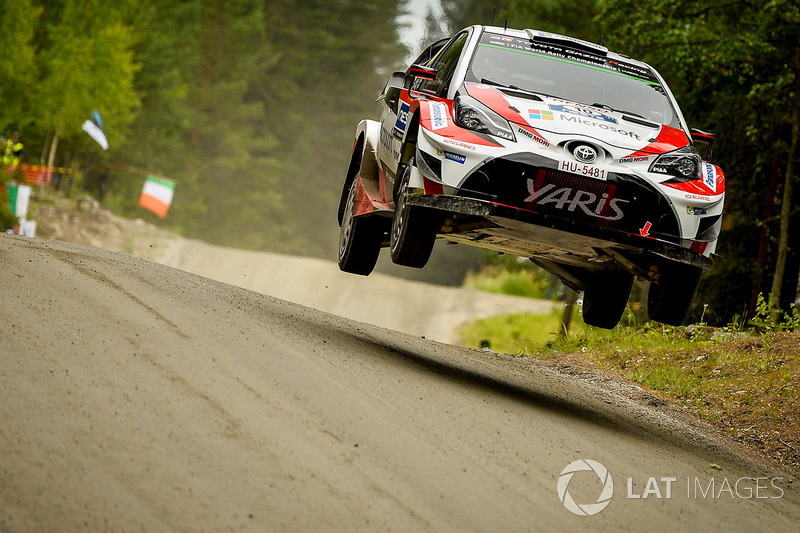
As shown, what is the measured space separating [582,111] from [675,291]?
1492mm

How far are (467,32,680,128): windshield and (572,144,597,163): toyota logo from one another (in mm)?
942

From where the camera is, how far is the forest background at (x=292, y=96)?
17.3 m

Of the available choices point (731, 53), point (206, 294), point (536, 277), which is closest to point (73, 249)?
point (206, 294)

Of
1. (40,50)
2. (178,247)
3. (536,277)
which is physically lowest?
(178,247)

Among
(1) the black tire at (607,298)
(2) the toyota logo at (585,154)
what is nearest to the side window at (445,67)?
(2) the toyota logo at (585,154)

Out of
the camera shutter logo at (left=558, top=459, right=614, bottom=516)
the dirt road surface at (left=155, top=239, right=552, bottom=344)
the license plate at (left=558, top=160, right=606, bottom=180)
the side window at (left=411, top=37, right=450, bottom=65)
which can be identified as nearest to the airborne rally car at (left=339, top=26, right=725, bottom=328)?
the license plate at (left=558, top=160, right=606, bottom=180)

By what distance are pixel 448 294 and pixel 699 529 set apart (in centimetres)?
2728

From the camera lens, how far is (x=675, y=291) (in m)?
7.26

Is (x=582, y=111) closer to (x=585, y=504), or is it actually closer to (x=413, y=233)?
(x=413, y=233)

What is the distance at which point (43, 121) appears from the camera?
92.9ft

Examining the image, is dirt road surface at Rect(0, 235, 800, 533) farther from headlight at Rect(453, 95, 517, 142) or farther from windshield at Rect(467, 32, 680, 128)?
windshield at Rect(467, 32, 680, 128)

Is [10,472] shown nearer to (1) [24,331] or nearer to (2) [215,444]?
(2) [215,444]

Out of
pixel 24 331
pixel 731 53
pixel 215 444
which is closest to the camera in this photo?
pixel 215 444

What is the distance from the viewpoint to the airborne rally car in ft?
21.2
